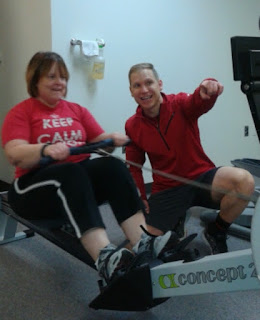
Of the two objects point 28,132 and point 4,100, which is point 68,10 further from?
point 28,132

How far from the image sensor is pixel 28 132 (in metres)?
1.54

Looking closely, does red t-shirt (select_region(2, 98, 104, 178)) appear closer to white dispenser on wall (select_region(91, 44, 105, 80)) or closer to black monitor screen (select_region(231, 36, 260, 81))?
black monitor screen (select_region(231, 36, 260, 81))

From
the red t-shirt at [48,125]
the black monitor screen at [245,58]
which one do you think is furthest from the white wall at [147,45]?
the black monitor screen at [245,58]

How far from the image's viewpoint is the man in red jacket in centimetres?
194

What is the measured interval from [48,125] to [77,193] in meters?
0.41

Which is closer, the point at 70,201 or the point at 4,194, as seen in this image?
the point at 70,201

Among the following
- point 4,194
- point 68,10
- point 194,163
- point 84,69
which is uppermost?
point 68,10

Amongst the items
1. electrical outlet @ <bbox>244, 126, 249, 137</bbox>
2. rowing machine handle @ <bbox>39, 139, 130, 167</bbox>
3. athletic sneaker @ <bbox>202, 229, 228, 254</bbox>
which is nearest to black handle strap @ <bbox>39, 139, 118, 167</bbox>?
rowing machine handle @ <bbox>39, 139, 130, 167</bbox>

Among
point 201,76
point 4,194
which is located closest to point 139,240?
point 4,194

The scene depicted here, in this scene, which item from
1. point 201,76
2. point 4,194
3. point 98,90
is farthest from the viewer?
point 201,76

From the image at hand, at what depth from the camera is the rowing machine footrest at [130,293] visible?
1260mm

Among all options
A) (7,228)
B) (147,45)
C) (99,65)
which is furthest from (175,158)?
(147,45)

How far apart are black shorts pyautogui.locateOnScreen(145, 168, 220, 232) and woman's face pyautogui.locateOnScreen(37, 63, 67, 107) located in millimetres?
772

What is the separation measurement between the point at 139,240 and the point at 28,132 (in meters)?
0.62
